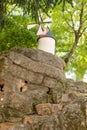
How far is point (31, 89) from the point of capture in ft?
32.4

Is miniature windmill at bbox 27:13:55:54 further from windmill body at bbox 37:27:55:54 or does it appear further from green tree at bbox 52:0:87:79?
green tree at bbox 52:0:87:79

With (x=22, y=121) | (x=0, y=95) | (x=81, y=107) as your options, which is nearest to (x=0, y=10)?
(x=0, y=95)

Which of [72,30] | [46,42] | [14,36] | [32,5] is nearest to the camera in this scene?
[32,5]

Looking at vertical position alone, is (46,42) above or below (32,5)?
below

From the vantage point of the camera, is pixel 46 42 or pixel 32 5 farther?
pixel 46 42

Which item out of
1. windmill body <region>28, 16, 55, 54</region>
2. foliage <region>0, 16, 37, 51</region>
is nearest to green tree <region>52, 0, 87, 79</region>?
windmill body <region>28, 16, 55, 54</region>

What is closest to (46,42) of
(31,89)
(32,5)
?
(31,89)

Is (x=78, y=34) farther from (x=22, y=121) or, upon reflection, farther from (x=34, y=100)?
(x=22, y=121)

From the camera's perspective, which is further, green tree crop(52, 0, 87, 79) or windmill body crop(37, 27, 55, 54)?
green tree crop(52, 0, 87, 79)

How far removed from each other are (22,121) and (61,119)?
3.20m

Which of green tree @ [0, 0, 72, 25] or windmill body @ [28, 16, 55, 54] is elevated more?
green tree @ [0, 0, 72, 25]

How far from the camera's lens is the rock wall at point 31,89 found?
25.0 ft

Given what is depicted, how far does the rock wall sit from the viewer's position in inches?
300

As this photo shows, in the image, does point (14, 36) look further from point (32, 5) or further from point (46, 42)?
point (32, 5)
